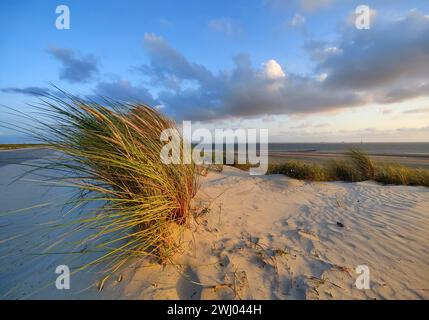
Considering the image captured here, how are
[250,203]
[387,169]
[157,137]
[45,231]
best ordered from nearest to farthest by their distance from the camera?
[157,137]
[45,231]
[250,203]
[387,169]

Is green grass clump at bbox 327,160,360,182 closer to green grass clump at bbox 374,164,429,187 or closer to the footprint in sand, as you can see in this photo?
green grass clump at bbox 374,164,429,187

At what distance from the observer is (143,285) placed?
220 centimetres

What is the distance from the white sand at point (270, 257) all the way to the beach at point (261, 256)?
11 millimetres

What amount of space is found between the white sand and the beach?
11 mm

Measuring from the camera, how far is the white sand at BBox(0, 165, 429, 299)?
219 cm

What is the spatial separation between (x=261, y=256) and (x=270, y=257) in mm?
102

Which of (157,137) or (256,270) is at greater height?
(157,137)

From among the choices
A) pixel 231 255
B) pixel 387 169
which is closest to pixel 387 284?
pixel 231 255

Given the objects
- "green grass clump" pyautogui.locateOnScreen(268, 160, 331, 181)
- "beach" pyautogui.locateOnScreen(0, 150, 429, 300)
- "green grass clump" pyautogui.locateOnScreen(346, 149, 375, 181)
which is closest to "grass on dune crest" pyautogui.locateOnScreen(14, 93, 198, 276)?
"beach" pyautogui.locateOnScreen(0, 150, 429, 300)

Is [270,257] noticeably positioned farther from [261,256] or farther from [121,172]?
[121,172]

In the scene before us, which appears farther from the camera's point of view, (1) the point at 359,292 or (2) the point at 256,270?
(2) the point at 256,270

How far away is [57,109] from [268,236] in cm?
306
